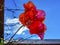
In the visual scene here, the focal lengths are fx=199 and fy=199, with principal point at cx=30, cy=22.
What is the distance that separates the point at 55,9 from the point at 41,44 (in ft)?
1.40

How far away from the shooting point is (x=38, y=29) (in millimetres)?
893

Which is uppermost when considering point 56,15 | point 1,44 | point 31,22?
point 56,15

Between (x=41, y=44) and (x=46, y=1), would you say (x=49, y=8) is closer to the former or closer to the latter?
(x=46, y=1)

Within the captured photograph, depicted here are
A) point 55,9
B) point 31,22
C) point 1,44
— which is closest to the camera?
point 1,44

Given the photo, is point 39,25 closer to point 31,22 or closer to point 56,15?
point 31,22

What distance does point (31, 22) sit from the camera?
836 mm

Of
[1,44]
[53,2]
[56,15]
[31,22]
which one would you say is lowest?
[1,44]

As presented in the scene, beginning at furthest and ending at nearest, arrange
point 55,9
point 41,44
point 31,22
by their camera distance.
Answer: point 55,9 < point 41,44 < point 31,22

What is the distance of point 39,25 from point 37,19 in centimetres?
7

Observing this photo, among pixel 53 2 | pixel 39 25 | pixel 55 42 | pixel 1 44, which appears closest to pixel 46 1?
pixel 53 2

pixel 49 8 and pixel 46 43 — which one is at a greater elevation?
pixel 49 8

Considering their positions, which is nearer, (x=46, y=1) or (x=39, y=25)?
(x=39, y=25)

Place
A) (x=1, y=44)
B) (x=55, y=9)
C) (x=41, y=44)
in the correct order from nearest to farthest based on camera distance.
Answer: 1. (x=1, y=44)
2. (x=41, y=44)
3. (x=55, y=9)

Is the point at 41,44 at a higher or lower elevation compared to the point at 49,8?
lower
